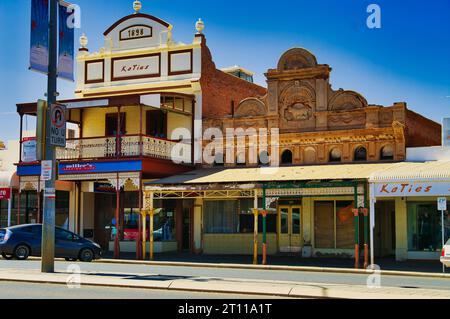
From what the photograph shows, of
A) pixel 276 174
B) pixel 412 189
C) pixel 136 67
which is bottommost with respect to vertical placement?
pixel 412 189

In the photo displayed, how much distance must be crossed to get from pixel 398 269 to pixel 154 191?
9.89 m

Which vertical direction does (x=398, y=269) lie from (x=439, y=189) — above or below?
below

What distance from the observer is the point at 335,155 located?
94.0 feet

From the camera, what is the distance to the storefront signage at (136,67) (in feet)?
107

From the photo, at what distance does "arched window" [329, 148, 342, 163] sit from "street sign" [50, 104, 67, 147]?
12722mm

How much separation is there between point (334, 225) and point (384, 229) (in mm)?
2110

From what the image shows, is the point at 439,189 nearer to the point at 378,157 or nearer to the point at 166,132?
the point at 378,157

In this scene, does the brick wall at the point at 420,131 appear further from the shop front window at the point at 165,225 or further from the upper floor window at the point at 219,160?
the shop front window at the point at 165,225

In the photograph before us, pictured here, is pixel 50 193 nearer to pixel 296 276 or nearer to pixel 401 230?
pixel 296 276

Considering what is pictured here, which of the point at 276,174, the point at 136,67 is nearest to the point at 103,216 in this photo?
the point at 136,67

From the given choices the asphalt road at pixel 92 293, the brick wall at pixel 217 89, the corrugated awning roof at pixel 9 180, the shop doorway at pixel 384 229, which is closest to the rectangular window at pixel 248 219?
the brick wall at pixel 217 89
